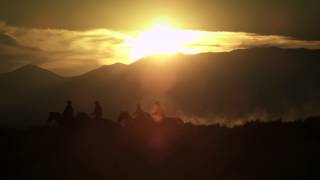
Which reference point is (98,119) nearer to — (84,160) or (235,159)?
(84,160)

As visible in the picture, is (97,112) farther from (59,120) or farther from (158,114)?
(158,114)

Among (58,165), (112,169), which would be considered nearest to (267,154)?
(112,169)

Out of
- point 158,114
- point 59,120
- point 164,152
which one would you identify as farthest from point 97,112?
point 164,152

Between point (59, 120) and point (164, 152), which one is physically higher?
point (59, 120)

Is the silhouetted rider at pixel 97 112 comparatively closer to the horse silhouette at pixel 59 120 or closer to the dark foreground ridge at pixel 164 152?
the dark foreground ridge at pixel 164 152

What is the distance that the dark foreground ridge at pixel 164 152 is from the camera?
97.9 ft

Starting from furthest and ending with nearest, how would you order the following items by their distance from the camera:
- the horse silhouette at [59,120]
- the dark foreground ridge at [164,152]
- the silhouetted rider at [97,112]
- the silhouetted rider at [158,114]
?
the silhouetted rider at [97,112] → the silhouetted rider at [158,114] → the horse silhouette at [59,120] → the dark foreground ridge at [164,152]

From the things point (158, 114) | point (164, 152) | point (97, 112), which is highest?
point (97, 112)

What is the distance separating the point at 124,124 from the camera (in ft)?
131

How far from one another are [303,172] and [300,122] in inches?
279

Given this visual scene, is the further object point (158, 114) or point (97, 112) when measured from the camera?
point (97, 112)

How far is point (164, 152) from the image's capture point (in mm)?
33438

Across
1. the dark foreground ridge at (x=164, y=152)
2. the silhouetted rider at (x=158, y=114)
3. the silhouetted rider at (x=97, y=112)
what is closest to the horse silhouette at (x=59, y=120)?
the dark foreground ridge at (x=164, y=152)

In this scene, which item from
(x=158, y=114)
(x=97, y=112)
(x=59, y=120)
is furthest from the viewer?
(x=97, y=112)
